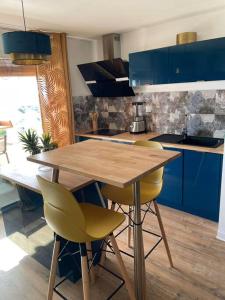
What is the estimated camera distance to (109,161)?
4.18ft

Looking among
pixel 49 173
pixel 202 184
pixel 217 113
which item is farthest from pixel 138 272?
pixel 217 113

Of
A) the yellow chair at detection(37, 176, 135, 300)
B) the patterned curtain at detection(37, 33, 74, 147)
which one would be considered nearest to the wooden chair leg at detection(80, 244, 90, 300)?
the yellow chair at detection(37, 176, 135, 300)

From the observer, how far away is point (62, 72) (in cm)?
333

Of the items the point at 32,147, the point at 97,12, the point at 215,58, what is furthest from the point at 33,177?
the point at 215,58

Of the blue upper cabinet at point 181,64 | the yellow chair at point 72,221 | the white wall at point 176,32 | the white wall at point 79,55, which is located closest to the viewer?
the yellow chair at point 72,221

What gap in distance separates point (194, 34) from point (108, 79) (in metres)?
1.26

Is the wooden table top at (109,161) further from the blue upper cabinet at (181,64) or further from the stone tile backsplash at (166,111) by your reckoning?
the stone tile backsplash at (166,111)

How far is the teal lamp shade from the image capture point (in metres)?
1.41

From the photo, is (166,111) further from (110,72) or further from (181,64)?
(110,72)

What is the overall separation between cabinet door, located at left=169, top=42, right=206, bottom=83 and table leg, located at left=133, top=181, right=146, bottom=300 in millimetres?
1761

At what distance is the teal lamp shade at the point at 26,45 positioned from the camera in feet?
4.63

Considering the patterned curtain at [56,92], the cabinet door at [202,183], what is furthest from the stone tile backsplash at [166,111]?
the cabinet door at [202,183]

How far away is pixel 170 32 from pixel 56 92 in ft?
5.59

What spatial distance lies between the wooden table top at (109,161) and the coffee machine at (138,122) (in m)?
1.76
